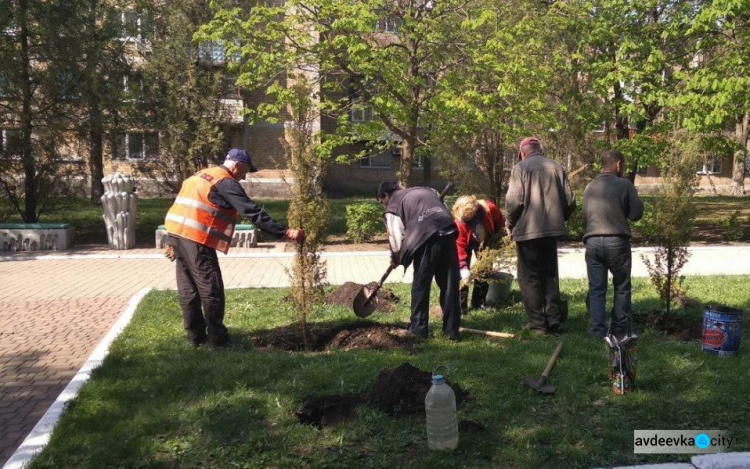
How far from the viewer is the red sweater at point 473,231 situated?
7.78 meters

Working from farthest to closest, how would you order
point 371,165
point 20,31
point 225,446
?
point 371,165, point 20,31, point 225,446

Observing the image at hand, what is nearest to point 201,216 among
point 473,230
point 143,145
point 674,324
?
point 473,230

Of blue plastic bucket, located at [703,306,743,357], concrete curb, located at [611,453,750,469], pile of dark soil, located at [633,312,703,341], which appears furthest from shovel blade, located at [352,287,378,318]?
concrete curb, located at [611,453,750,469]

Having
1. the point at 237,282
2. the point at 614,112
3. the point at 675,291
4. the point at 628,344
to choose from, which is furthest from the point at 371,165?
the point at 628,344

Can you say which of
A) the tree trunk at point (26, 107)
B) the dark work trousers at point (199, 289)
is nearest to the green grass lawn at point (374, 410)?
the dark work trousers at point (199, 289)

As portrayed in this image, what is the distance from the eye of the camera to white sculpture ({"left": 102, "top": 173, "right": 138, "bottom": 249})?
15.3 meters

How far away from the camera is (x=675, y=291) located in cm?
769

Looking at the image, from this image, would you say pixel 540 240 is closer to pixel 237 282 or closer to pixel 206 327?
pixel 206 327

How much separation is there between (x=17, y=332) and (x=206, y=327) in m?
2.33

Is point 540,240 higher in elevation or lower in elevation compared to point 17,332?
higher

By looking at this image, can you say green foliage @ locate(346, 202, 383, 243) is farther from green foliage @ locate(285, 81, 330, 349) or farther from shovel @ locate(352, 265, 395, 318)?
green foliage @ locate(285, 81, 330, 349)

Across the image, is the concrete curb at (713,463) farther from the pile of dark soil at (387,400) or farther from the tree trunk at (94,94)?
the tree trunk at (94,94)

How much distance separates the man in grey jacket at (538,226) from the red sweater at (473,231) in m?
0.84

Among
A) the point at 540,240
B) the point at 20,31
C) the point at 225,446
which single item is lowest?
the point at 225,446
